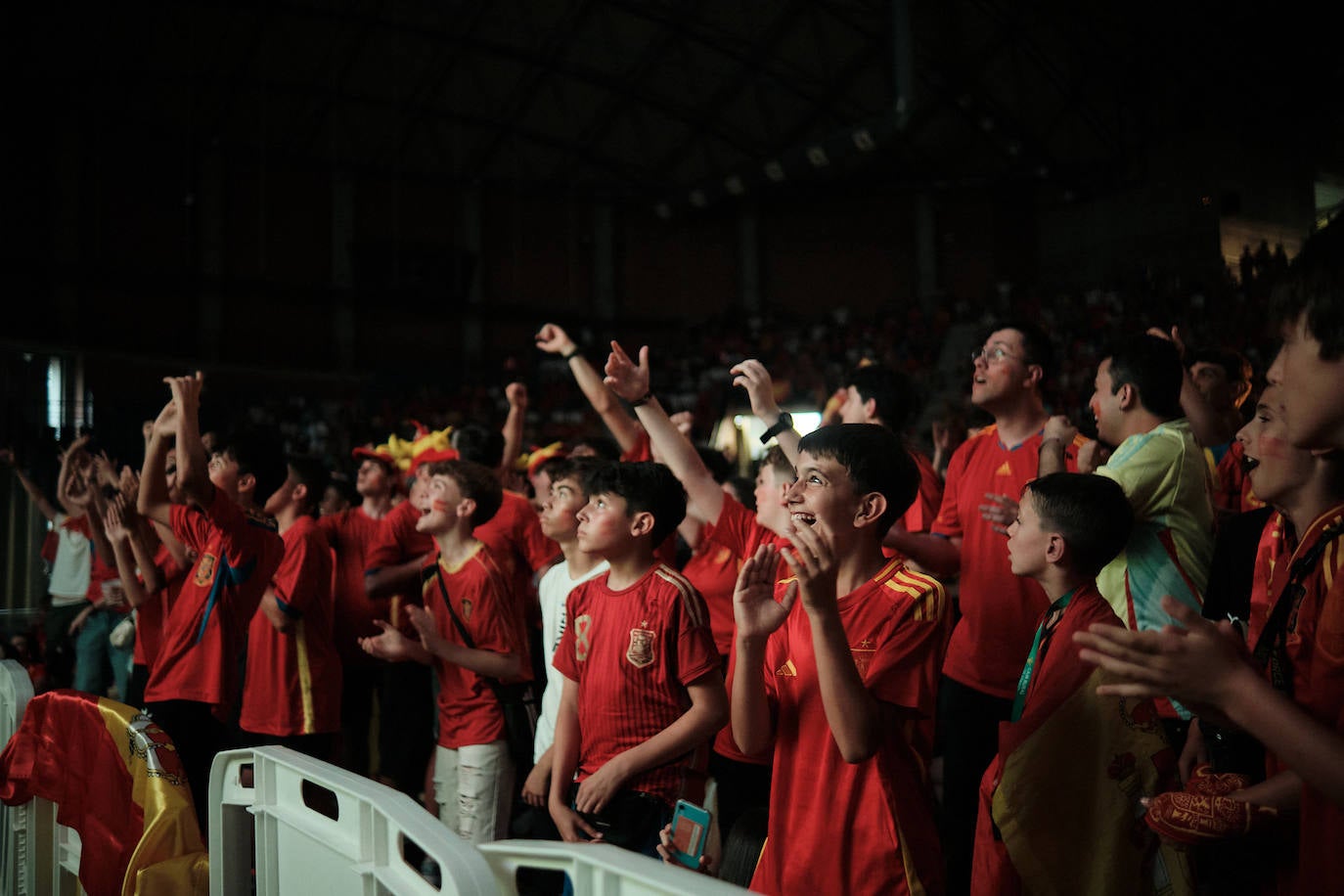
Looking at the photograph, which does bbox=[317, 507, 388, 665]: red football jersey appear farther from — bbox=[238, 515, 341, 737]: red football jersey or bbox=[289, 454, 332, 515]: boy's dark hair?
bbox=[238, 515, 341, 737]: red football jersey

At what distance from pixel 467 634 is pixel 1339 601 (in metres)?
2.97

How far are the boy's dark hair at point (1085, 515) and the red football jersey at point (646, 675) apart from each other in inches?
34.4

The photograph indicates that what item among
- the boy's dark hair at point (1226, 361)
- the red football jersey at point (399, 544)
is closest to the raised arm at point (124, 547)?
the red football jersey at point (399, 544)

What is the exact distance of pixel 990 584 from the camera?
309cm

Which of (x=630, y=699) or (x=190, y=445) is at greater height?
(x=190, y=445)

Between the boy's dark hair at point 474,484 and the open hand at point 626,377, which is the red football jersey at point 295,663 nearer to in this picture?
the boy's dark hair at point 474,484

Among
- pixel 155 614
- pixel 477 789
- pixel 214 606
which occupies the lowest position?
pixel 477 789

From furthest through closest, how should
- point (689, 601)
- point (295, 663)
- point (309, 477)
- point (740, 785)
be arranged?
point (309, 477), point (295, 663), point (740, 785), point (689, 601)

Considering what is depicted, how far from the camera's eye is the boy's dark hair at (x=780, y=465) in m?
3.16

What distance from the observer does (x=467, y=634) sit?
12.4ft

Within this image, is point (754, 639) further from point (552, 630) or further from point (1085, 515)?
point (552, 630)

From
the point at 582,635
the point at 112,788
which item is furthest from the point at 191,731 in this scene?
the point at 582,635

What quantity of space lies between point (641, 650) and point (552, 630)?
3.49 feet

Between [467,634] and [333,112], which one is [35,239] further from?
[467,634]
